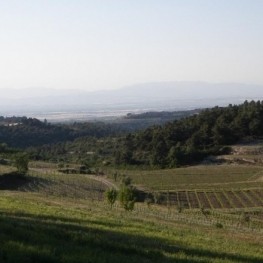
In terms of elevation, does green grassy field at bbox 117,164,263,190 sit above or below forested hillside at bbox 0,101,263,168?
below

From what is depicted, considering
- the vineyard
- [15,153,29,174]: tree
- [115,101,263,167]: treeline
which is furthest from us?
[115,101,263,167]: treeline

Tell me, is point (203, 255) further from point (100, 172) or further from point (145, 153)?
point (145, 153)

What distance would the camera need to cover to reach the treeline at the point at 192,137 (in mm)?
123062

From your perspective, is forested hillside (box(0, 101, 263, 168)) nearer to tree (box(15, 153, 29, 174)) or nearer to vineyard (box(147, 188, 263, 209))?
vineyard (box(147, 188, 263, 209))

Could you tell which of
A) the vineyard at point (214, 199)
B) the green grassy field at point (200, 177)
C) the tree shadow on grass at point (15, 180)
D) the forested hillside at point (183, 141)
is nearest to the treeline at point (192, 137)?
the forested hillside at point (183, 141)

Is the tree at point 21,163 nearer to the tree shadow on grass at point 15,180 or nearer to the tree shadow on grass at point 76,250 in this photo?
the tree shadow on grass at point 15,180

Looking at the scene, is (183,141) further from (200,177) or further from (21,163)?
(21,163)

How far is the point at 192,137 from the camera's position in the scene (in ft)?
426

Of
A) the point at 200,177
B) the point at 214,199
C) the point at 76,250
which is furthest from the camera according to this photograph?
the point at 200,177

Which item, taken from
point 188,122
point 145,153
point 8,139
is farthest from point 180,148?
point 8,139

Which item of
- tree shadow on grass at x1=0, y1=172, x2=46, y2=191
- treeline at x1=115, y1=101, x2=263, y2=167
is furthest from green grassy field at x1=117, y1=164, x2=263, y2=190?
tree shadow on grass at x1=0, y1=172, x2=46, y2=191

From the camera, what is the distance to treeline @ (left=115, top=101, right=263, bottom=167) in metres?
123

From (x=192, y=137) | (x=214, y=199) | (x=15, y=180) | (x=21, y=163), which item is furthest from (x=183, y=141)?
(x=15, y=180)

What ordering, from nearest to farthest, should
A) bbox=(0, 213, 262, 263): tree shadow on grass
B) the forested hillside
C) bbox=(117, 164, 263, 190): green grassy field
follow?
bbox=(0, 213, 262, 263): tree shadow on grass → bbox=(117, 164, 263, 190): green grassy field → the forested hillside
